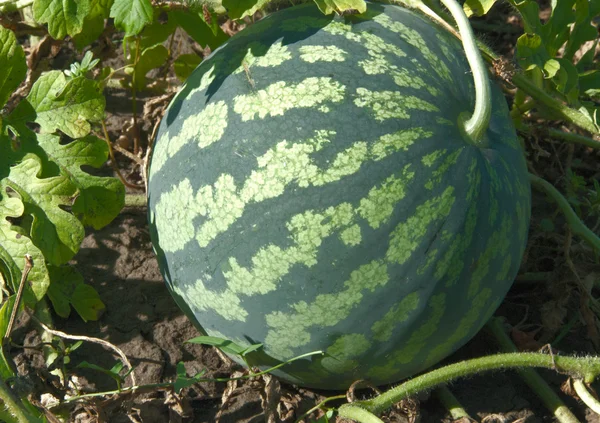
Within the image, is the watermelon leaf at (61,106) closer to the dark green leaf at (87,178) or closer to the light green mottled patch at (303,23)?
the dark green leaf at (87,178)

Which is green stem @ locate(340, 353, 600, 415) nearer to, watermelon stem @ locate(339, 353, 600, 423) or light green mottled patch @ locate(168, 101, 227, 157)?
watermelon stem @ locate(339, 353, 600, 423)

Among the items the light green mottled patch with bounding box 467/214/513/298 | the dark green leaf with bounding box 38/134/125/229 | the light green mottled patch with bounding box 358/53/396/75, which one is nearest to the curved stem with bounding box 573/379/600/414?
the light green mottled patch with bounding box 467/214/513/298

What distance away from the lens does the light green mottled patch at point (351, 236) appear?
75.8 inches

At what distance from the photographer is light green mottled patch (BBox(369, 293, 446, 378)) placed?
204 centimetres

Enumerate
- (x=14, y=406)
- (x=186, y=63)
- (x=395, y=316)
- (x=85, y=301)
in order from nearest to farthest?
(x=14, y=406)
(x=395, y=316)
(x=85, y=301)
(x=186, y=63)

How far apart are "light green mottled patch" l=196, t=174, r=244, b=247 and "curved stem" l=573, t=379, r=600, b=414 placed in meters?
1.13

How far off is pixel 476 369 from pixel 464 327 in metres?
0.13

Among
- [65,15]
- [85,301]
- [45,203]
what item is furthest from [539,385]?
[65,15]

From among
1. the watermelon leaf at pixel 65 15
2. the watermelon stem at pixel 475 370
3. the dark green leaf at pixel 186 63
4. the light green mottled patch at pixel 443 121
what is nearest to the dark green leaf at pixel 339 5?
the light green mottled patch at pixel 443 121

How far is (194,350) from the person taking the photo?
264cm

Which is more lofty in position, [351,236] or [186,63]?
[186,63]

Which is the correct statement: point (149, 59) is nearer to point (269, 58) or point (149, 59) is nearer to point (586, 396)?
point (269, 58)

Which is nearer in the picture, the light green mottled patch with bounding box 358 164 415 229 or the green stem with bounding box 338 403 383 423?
the light green mottled patch with bounding box 358 164 415 229

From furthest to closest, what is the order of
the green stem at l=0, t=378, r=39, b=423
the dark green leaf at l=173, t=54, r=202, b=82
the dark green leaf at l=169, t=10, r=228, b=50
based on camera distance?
the dark green leaf at l=173, t=54, r=202, b=82 < the dark green leaf at l=169, t=10, r=228, b=50 < the green stem at l=0, t=378, r=39, b=423
